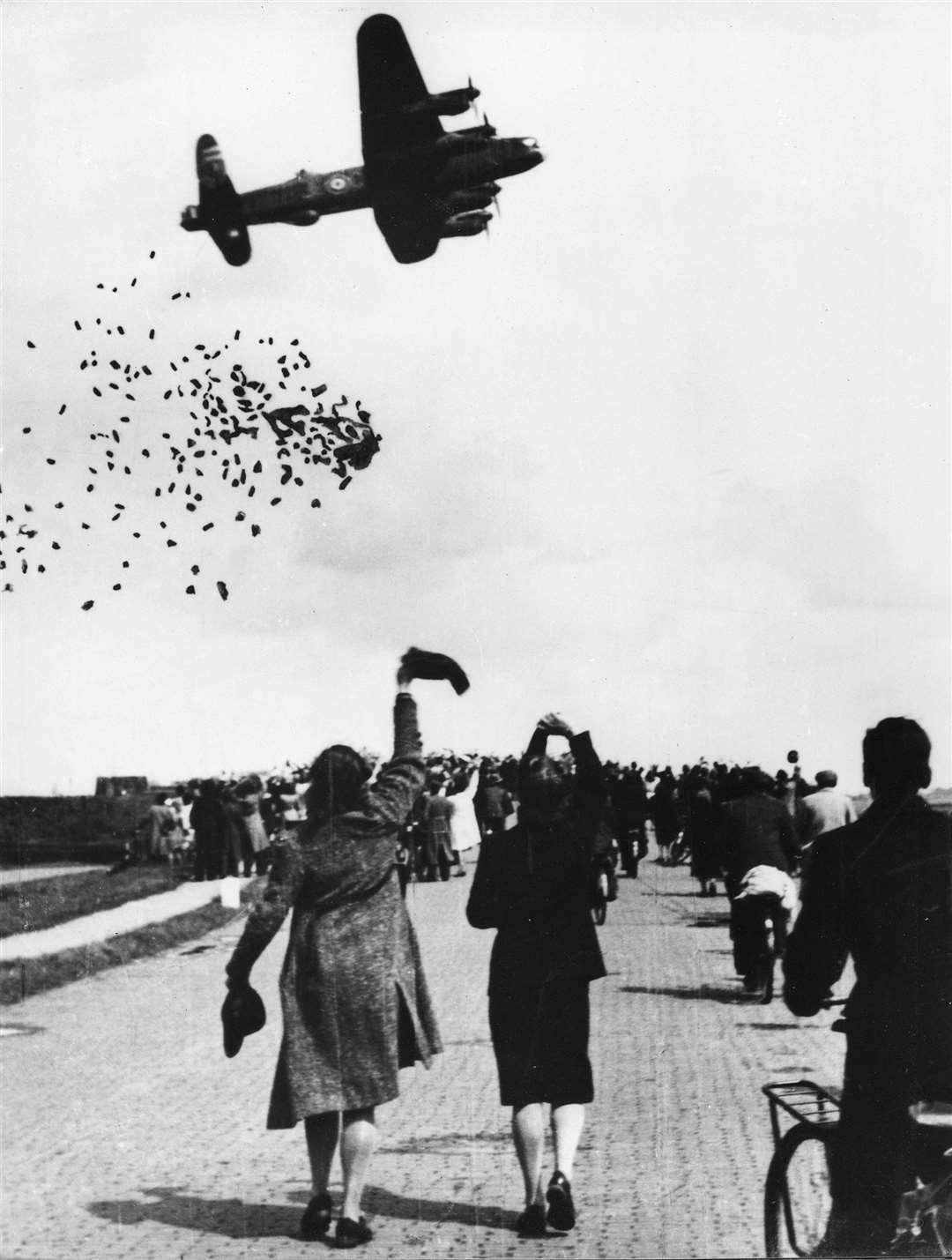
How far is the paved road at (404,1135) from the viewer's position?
21.1ft

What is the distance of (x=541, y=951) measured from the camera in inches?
268

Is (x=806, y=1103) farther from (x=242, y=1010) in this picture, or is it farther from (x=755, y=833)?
(x=755, y=833)

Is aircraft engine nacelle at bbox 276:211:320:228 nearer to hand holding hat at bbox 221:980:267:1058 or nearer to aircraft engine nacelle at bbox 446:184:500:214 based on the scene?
aircraft engine nacelle at bbox 446:184:500:214

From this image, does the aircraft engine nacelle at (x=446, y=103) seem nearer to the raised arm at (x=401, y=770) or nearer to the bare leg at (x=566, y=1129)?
the raised arm at (x=401, y=770)

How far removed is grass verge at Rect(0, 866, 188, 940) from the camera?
20.8 meters

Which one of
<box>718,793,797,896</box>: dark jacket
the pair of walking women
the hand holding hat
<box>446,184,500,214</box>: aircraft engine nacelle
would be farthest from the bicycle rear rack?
<box>718,793,797,896</box>: dark jacket

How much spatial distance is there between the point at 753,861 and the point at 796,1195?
8.31 metres

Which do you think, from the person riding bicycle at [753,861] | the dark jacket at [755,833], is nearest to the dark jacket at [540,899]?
the person riding bicycle at [753,861]

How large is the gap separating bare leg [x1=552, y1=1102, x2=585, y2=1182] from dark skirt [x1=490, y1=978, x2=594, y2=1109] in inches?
1.2

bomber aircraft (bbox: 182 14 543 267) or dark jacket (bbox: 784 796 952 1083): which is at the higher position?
bomber aircraft (bbox: 182 14 543 267)

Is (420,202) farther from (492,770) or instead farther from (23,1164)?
(492,770)

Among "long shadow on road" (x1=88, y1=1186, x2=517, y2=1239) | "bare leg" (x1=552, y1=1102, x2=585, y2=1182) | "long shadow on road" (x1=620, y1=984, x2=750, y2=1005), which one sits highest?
"bare leg" (x1=552, y1=1102, x2=585, y2=1182)

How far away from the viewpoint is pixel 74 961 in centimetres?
1642

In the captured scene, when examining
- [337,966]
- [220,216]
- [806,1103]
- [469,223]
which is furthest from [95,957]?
[806,1103]
